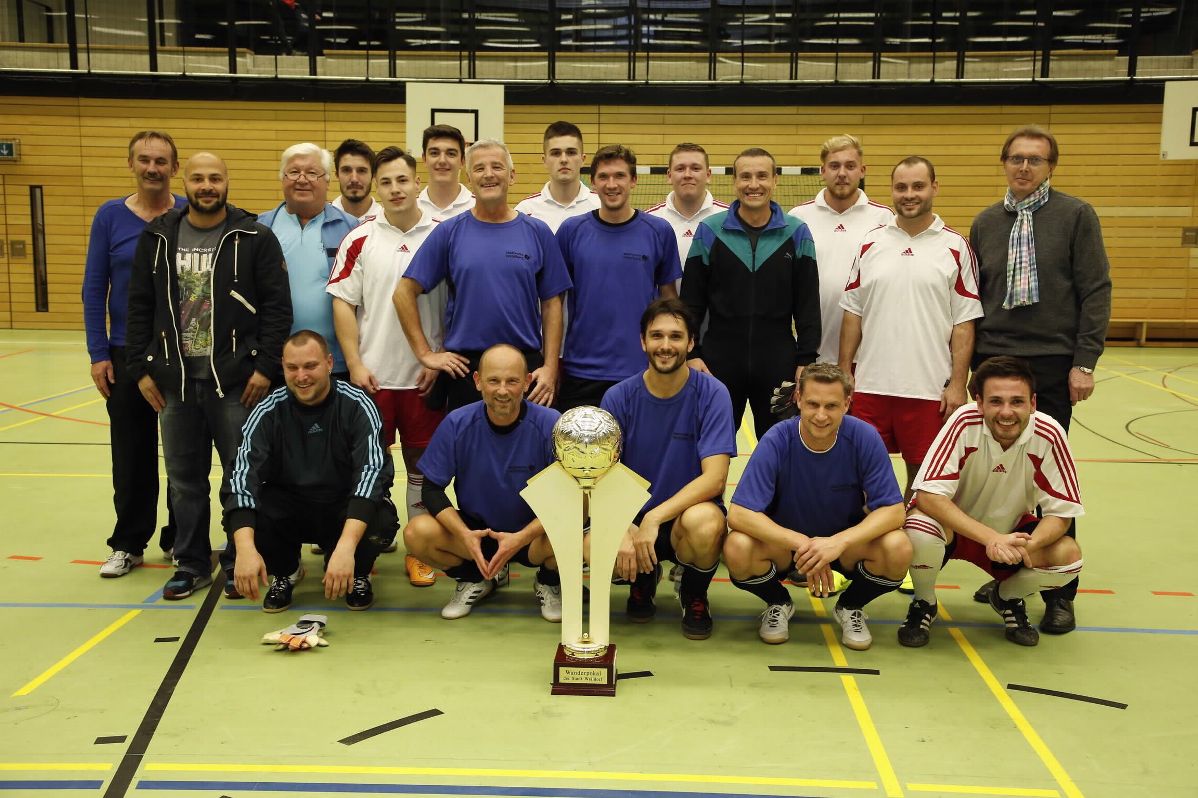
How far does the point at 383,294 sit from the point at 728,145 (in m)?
11.1

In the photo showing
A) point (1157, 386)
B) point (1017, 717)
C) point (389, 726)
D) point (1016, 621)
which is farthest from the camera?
point (1157, 386)

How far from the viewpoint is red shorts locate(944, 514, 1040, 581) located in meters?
3.91

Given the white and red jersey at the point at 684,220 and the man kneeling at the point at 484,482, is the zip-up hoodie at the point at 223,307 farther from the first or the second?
the white and red jersey at the point at 684,220

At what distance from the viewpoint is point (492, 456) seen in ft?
13.2

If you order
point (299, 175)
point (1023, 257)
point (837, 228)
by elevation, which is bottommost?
point (1023, 257)

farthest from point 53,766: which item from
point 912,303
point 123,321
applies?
point 912,303

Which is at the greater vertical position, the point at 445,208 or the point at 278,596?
the point at 445,208

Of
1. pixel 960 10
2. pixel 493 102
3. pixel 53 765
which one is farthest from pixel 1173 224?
pixel 53 765

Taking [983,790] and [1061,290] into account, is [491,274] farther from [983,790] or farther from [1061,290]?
[983,790]

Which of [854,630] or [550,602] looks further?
[550,602]

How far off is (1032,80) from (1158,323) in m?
4.08

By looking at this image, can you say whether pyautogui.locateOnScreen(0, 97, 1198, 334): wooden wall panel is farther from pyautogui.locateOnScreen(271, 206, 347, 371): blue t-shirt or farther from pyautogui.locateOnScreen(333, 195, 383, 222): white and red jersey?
pyautogui.locateOnScreen(271, 206, 347, 371): blue t-shirt

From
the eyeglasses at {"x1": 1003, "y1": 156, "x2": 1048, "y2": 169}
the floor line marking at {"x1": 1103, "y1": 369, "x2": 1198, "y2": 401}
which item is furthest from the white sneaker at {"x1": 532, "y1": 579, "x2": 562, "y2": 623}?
the floor line marking at {"x1": 1103, "y1": 369, "x2": 1198, "y2": 401}

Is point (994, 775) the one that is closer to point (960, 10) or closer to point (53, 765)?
point (53, 765)
